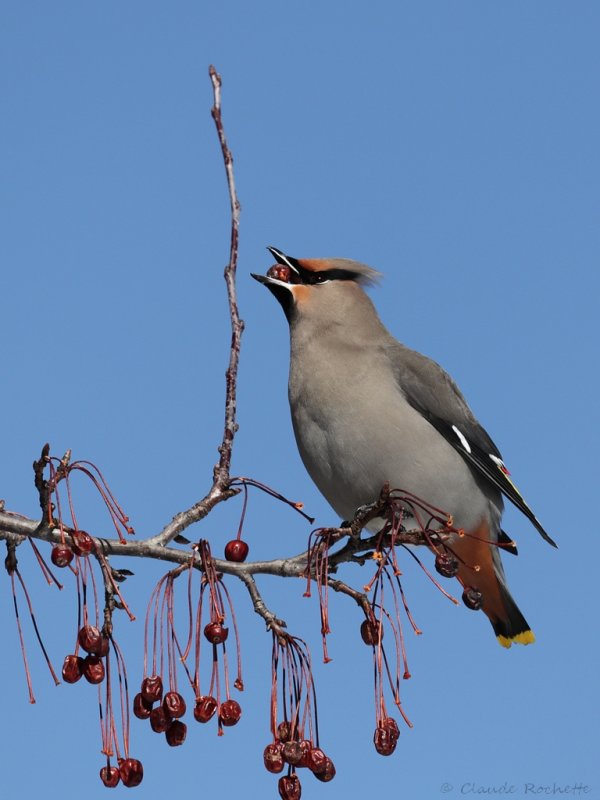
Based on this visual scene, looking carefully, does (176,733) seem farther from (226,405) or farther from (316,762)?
(226,405)

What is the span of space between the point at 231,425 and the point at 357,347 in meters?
2.03

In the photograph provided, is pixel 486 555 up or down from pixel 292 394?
down

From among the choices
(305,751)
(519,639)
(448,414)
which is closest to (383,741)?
(305,751)

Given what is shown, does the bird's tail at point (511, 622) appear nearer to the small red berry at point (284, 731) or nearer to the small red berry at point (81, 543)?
the small red berry at point (284, 731)

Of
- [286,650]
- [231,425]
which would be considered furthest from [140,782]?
[231,425]

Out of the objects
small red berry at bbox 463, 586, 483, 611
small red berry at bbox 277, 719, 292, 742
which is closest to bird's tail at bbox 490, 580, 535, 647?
small red berry at bbox 463, 586, 483, 611

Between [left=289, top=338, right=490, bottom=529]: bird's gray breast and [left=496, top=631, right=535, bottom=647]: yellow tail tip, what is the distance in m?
0.68

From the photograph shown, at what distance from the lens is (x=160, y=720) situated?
2.55m

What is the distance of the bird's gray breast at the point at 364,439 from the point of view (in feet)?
14.5

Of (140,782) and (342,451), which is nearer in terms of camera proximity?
(140,782)

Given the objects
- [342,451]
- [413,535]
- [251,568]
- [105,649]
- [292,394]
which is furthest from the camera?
[292,394]

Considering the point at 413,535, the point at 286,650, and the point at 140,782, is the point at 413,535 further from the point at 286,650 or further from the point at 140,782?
the point at 140,782

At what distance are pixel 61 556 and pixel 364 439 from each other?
6.83ft

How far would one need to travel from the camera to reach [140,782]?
2.60 metres
